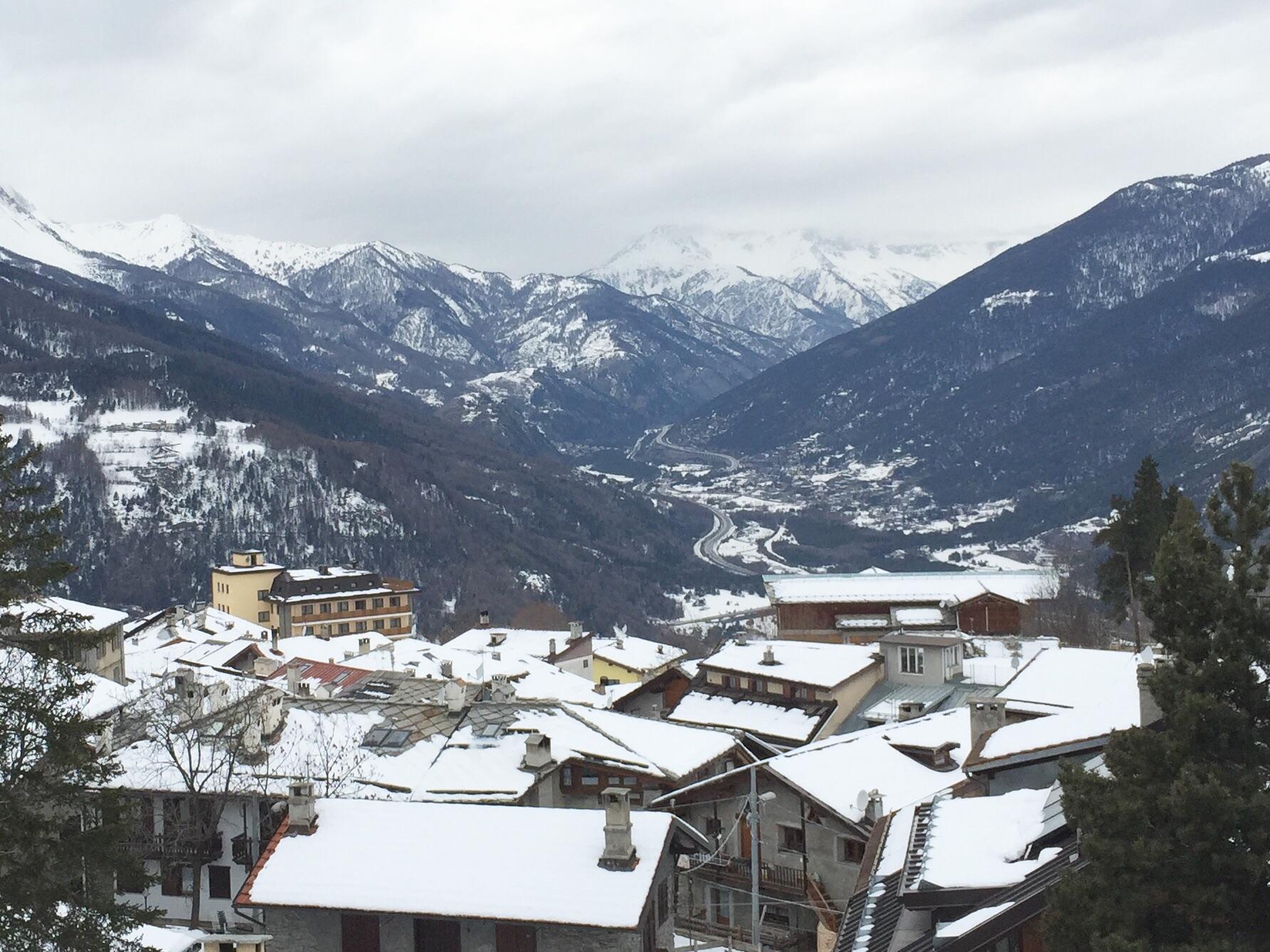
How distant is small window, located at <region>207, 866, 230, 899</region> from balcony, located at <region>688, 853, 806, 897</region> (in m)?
15.0

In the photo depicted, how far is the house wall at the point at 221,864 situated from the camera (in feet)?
129

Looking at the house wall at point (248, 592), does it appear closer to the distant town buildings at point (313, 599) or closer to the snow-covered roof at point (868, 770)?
the distant town buildings at point (313, 599)

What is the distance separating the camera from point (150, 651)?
301ft

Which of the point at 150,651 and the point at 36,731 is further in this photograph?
the point at 150,651

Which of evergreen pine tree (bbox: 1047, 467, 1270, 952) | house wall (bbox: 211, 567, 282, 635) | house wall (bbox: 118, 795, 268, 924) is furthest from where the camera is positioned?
house wall (bbox: 211, 567, 282, 635)

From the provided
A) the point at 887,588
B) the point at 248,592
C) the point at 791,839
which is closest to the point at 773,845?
the point at 791,839

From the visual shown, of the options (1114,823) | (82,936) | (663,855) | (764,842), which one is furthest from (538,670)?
(1114,823)

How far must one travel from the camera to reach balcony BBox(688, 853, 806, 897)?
3969 cm

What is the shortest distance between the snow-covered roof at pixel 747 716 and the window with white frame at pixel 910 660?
8.22 m

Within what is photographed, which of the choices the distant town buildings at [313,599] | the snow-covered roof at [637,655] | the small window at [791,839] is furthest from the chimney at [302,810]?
the distant town buildings at [313,599]

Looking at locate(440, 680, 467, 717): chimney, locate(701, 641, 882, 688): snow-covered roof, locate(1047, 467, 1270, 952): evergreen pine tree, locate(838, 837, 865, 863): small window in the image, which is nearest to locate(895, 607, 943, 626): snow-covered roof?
locate(701, 641, 882, 688): snow-covered roof

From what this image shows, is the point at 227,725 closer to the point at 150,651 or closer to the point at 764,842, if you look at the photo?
the point at 764,842

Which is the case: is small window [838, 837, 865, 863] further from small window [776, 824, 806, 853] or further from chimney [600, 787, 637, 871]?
chimney [600, 787, 637, 871]

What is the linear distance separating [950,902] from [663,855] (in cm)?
969
